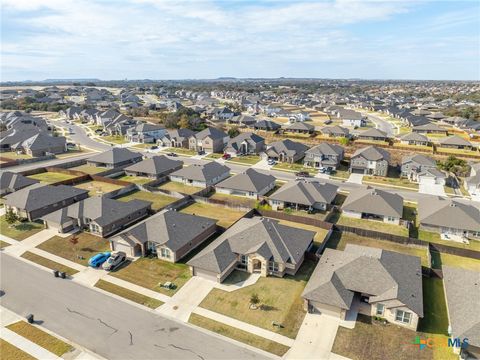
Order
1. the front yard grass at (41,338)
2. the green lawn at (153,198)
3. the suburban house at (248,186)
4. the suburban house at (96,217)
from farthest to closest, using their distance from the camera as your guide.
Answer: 1. the suburban house at (248,186)
2. the green lawn at (153,198)
3. the suburban house at (96,217)
4. the front yard grass at (41,338)

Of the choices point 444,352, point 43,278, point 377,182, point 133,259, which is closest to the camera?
point 444,352

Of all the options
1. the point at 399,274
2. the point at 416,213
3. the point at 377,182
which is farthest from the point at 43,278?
the point at 377,182

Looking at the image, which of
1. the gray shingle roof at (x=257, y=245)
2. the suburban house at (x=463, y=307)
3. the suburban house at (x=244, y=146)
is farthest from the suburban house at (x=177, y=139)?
the suburban house at (x=463, y=307)

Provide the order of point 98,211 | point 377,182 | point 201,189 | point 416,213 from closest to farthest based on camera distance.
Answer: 1. point 98,211
2. point 416,213
3. point 201,189
4. point 377,182

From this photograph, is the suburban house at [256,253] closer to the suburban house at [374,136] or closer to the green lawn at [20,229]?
the green lawn at [20,229]

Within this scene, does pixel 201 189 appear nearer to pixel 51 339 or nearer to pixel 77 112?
pixel 51 339

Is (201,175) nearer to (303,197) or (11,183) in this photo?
(303,197)
